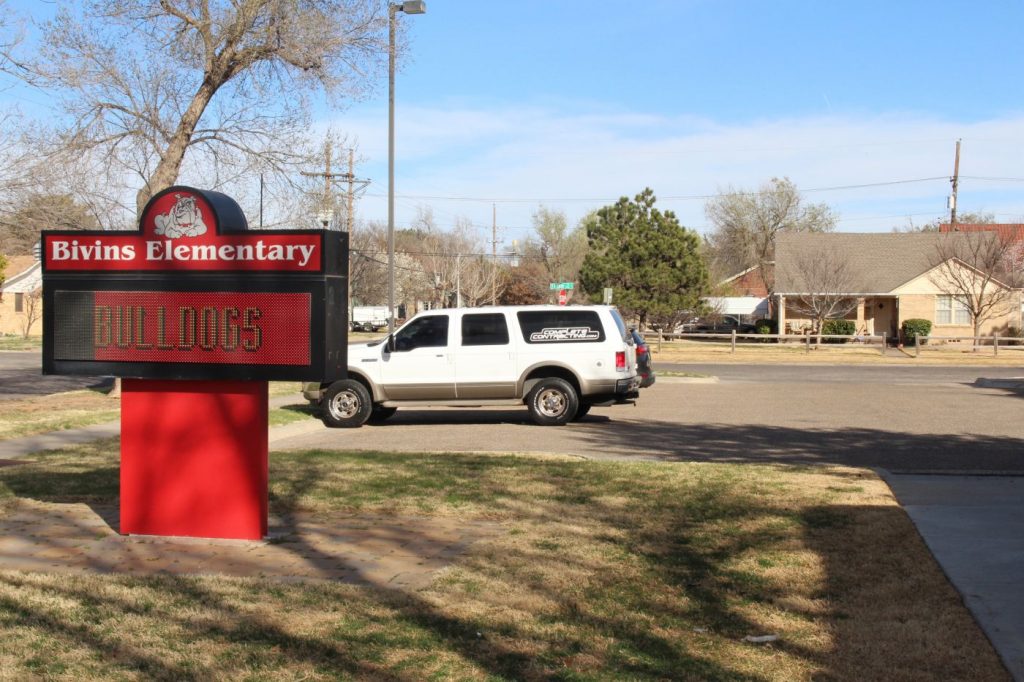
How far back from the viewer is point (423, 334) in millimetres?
17594

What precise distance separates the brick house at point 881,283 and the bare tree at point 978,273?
0.66ft

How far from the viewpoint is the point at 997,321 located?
51562 mm

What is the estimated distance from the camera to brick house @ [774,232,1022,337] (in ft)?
168

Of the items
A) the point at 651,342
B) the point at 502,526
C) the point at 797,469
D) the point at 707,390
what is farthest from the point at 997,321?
the point at 502,526

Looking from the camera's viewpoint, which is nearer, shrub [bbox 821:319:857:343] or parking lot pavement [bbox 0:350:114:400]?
parking lot pavement [bbox 0:350:114:400]

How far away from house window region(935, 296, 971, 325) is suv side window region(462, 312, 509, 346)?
1564 inches

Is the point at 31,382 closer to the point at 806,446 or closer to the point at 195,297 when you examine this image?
the point at 806,446

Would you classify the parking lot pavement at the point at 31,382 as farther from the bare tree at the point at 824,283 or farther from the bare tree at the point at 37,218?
the bare tree at the point at 824,283

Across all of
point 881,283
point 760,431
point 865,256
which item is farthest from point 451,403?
point 865,256

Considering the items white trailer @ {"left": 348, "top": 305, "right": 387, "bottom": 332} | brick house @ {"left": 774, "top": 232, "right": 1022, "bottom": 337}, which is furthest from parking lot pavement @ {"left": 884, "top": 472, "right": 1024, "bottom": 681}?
white trailer @ {"left": 348, "top": 305, "right": 387, "bottom": 332}

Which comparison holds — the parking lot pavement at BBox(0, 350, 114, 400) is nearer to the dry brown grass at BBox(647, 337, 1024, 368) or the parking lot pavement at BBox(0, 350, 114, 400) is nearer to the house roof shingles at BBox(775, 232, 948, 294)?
the dry brown grass at BBox(647, 337, 1024, 368)

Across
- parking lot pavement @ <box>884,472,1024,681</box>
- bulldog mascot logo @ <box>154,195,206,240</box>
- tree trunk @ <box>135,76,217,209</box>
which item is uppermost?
tree trunk @ <box>135,76,217,209</box>

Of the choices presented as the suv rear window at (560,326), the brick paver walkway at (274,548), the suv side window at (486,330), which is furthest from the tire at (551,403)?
the brick paver walkway at (274,548)

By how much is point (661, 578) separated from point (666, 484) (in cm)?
354
